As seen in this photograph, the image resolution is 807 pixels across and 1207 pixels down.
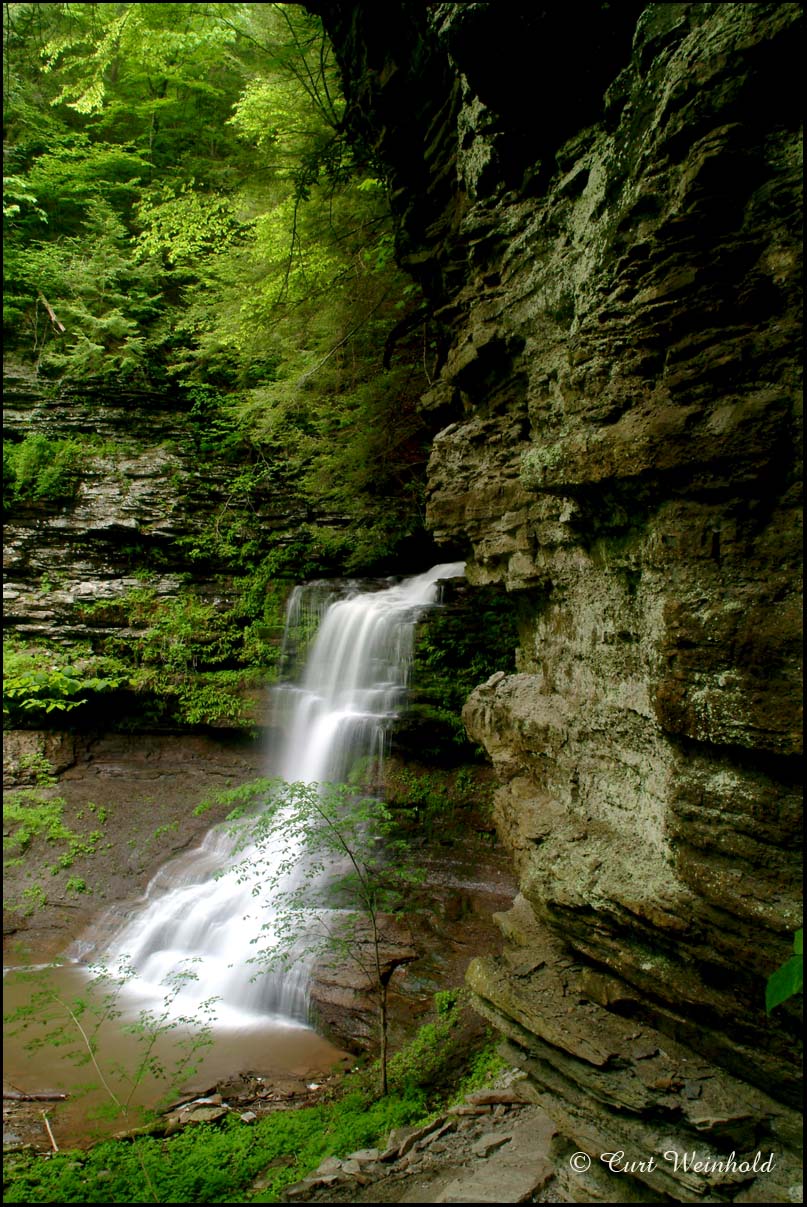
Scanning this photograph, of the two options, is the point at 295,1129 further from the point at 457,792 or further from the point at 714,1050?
the point at 457,792

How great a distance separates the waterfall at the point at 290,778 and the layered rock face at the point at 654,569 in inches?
136

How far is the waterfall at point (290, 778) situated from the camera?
6.42 m

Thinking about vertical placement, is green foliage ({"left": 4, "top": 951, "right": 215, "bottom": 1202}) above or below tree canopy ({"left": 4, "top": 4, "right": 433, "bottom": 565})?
below

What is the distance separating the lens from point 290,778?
8.97m

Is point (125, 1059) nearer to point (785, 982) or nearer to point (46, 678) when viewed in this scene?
point (46, 678)

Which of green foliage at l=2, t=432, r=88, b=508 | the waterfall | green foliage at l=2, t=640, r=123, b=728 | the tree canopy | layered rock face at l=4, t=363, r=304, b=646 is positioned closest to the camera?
the waterfall

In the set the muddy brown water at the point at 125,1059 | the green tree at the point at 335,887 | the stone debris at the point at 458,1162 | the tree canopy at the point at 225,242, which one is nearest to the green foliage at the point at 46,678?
the green tree at the point at 335,887

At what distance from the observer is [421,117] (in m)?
5.16

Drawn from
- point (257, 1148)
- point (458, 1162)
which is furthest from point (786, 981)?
point (257, 1148)

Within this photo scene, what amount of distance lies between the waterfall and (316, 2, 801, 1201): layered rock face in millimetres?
3445

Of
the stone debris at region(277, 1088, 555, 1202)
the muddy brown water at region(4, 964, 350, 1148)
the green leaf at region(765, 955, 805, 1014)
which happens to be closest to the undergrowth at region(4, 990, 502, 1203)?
the stone debris at region(277, 1088, 555, 1202)

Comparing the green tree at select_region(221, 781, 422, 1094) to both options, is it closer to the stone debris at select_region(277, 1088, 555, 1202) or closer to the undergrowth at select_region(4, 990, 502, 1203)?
the undergrowth at select_region(4, 990, 502, 1203)

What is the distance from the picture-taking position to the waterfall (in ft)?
21.1

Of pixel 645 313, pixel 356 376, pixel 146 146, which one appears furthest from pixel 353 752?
pixel 146 146
